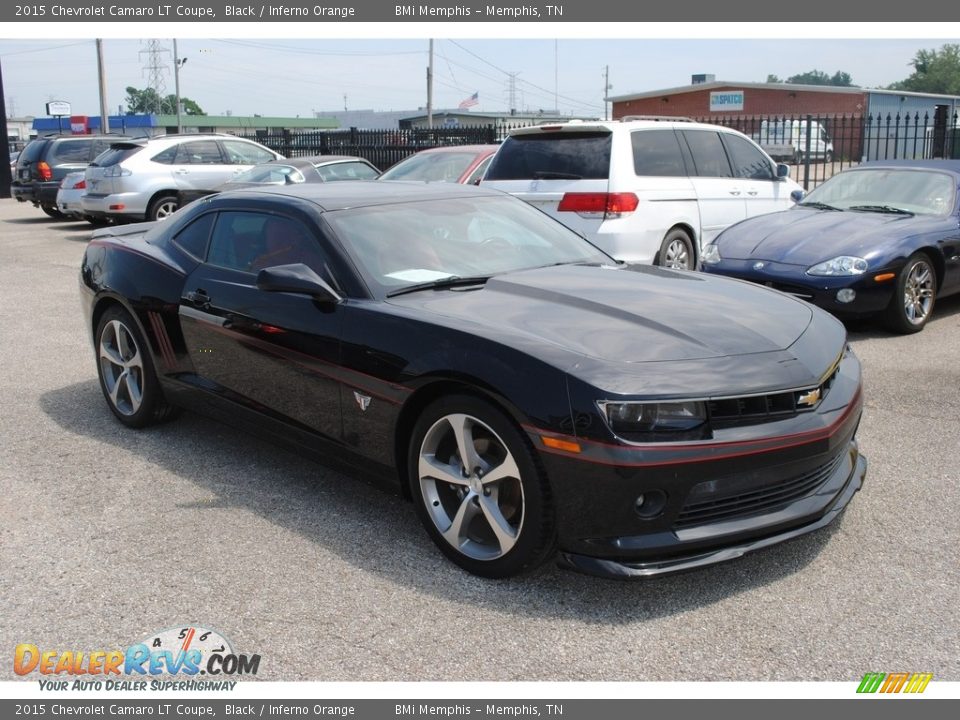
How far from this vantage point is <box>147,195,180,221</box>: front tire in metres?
15.8

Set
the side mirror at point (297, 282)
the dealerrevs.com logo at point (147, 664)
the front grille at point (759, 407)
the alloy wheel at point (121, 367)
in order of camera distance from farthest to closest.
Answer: the alloy wheel at point (121, 367), the side mirror at point (297, 282), the front grille at point (759, 407), the dealerrevs.com logo at point (147, 664)

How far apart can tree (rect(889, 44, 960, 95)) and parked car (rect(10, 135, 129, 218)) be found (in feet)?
375

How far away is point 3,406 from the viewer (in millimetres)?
6203

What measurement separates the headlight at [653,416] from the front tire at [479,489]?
329 mm

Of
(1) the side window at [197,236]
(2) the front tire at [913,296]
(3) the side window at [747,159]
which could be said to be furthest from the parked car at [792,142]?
(1) the side window at [197,236]

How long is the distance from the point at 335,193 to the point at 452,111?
275ft

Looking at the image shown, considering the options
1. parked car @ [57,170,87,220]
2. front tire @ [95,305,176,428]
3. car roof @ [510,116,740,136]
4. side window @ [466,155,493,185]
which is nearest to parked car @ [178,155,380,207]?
parked car @ [57,170,87,220]

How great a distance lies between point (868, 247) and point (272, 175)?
9.57 metres

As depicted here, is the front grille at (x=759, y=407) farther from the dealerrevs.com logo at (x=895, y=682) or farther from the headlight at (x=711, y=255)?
the headlight at (x=711, y=255)

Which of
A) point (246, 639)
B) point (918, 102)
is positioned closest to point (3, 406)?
point (246, 639)

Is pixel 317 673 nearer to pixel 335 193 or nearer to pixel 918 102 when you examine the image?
pixel 335 193

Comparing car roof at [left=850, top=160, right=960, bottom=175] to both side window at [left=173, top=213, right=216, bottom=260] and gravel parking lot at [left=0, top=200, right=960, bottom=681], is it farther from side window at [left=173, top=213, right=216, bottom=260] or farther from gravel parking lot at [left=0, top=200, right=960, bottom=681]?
side window at [left=173, top=213, right=216, bottom=260]

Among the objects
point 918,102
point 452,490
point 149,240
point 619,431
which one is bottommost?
point 452,490

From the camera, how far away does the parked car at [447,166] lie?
1144 cm
